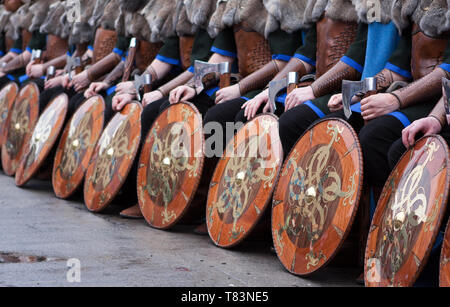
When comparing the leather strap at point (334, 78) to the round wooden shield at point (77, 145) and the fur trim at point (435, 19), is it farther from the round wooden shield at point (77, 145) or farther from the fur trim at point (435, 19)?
the round wooden shield at point (77, 145)

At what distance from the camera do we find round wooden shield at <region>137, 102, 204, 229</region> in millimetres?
4023

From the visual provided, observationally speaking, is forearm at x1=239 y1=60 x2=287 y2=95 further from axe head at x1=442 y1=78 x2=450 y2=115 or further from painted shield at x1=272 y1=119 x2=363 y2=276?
axe head at x1=442 y1=78 x2=450 y2=115

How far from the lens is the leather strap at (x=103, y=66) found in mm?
5578

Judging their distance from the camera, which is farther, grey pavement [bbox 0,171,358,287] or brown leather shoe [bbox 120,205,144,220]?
brown leather shoe [bbox 120,205,144,220]

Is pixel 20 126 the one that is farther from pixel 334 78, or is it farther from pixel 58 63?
pixel 334 78

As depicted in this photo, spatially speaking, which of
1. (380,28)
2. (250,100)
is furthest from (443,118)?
(250,100)

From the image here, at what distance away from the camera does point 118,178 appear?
14.8 feet

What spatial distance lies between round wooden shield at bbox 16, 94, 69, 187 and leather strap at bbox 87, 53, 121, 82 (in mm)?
236

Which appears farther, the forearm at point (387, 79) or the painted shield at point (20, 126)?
the painted shield at point (20, 126)

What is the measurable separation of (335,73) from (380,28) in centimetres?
30

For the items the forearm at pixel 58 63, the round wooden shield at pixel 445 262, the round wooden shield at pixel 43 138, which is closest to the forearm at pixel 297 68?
the round wooden shield at pixel 445 262

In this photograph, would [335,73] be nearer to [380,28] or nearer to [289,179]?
[380,28]

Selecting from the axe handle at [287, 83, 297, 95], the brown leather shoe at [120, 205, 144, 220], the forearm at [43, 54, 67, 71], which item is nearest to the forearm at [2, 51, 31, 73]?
the forearm at [43, 54, 67, 71]

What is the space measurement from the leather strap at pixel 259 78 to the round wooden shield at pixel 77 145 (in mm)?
1220
